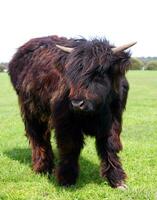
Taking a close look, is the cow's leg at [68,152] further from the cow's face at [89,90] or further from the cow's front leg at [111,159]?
the cow's face at [89,90]

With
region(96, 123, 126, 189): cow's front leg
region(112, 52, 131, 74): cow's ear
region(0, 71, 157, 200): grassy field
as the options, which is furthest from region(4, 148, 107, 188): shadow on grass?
region(112, 52, 131, 74): cow's ear

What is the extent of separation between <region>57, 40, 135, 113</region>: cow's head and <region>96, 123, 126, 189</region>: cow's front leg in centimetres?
82

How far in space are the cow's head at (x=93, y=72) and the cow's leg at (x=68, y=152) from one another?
602mm

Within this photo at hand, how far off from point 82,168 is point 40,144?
35.2 inches

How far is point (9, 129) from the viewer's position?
14781mm

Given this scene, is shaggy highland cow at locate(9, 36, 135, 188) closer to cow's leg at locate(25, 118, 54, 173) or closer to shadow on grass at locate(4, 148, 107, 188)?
cow's leg at locate(25, 118, 54, 173)

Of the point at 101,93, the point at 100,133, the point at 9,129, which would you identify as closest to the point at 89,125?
the point at 100,133

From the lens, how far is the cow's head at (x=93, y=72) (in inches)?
261

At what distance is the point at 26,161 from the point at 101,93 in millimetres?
3495

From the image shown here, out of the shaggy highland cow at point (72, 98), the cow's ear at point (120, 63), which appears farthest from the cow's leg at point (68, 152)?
the cow's ear at point (120, 63)

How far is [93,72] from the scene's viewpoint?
22.2 ft

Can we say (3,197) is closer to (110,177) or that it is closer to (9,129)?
(110,177)

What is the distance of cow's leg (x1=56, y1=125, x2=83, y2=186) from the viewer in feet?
24.4

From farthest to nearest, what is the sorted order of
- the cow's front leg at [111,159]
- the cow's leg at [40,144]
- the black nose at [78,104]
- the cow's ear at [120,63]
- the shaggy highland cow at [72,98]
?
the cow's leg at [40,144] < the cow's front leg at [111,159] < the cow's ear at [120,63] < the shaggy highland cow at [72,98] < the black nose at [78,104]
